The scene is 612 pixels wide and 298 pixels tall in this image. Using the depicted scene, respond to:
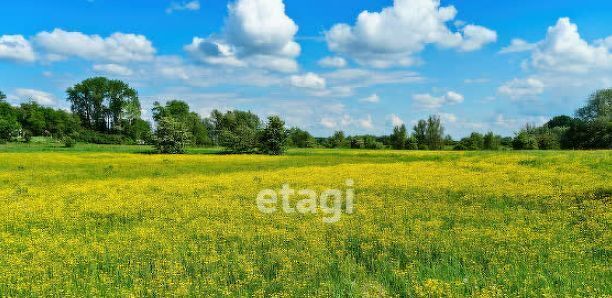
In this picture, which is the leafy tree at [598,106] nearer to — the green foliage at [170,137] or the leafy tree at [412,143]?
the leafy tree at [412,143]

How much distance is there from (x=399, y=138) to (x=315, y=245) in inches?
4050

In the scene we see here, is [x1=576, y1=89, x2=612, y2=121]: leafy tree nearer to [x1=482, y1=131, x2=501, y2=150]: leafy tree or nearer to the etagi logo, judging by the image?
[x1=482, y1=131, x2=501, y2=150]: leafy tree

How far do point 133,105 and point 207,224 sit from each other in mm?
126882

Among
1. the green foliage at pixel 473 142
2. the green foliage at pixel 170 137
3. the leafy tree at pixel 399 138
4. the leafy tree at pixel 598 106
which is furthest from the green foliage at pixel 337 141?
the leafy tree at pixel 598 106

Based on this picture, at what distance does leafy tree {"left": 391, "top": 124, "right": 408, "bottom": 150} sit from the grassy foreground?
88.8m

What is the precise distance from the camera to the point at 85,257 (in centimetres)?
1157

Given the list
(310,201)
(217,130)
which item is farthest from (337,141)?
(310,201)

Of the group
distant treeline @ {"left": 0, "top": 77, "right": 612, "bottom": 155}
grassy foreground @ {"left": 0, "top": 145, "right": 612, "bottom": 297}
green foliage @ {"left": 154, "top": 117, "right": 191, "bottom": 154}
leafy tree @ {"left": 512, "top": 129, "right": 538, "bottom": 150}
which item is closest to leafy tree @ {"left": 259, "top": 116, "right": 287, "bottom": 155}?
distant treeline @ {"left": 0, "top": 77, "right": 612, "bottom": 155}

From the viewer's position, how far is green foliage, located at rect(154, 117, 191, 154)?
77.0 metres

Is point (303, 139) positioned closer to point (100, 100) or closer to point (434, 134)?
point (434, 134)

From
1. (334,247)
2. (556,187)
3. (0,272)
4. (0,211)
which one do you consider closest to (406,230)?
(334,247)

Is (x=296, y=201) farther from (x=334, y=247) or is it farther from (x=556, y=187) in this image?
(x=556, y=187)

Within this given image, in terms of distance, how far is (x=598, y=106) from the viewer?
9600 centimetres

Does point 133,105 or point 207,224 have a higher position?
point 133,105
